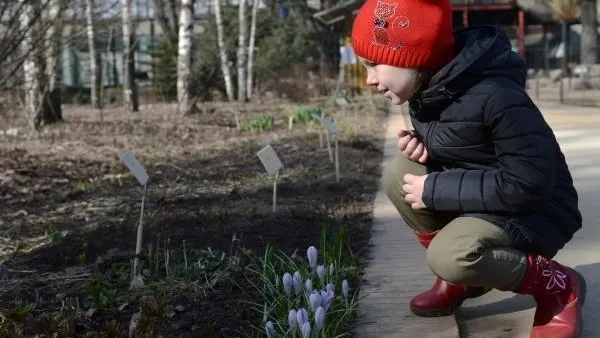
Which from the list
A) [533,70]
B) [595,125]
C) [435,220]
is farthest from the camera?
[533,70]

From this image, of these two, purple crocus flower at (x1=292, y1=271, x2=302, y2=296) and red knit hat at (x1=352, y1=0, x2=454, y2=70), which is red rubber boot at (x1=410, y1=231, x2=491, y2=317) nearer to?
purple crocus flower at (x1=292, y1=271, x2=302, y2=296)

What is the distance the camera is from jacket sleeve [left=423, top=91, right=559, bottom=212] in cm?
286

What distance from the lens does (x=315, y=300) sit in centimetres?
277

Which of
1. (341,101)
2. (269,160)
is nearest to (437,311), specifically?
(269,160)

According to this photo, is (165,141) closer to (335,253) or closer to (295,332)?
(335,253)

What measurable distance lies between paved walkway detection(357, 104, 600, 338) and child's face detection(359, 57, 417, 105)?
2.80 ft

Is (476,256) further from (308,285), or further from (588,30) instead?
(588,30)

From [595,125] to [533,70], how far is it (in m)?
23.8

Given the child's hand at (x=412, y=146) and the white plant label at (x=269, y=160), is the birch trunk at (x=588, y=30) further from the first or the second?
the child's hand at (x=412, y=146)

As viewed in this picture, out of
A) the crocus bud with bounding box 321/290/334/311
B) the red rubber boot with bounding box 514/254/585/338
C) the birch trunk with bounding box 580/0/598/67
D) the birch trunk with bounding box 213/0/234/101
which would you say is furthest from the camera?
the birch trunk with bounding box 580/0/598/67

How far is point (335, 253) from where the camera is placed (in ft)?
13.0

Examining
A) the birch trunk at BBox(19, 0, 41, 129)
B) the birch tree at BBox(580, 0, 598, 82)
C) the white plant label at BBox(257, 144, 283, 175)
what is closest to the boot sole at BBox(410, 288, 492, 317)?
the white plant label at BBox(257, 144, 283, 175)

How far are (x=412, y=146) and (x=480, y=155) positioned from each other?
12.2 inches

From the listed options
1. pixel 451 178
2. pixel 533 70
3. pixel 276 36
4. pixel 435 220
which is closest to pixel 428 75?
pixel 451 178
